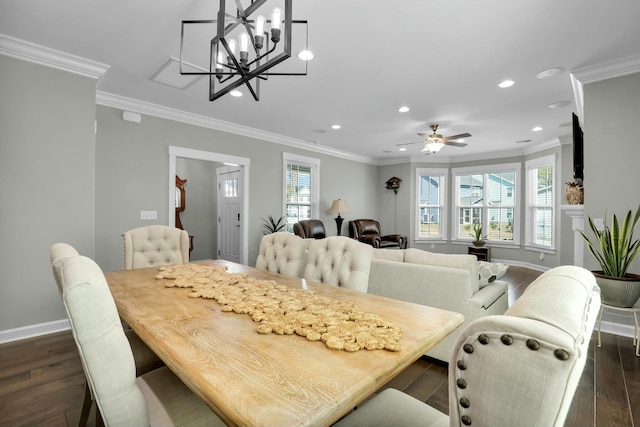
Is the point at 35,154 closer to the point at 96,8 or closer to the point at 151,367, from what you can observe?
the point at 96,8

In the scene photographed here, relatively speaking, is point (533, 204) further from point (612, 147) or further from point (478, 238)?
point (612, 147)

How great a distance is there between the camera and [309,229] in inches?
231

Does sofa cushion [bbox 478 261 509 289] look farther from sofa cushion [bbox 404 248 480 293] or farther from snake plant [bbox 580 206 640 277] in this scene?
snake plant [bbox 580 206 640 277]

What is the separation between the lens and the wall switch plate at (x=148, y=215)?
13.2 feet

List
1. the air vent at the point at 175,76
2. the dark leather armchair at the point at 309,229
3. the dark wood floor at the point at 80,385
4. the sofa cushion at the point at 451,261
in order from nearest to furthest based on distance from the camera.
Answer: the dark wood floor at the point at 80,385 → the sofa cushion at the point at 451,261 → the air vent at the point at 175,76 → the dark leather armchair at the point at 309,229

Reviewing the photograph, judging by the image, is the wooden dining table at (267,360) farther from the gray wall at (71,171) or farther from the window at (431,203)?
the window at (431,203)

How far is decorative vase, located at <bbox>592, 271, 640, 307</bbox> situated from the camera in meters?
2.48

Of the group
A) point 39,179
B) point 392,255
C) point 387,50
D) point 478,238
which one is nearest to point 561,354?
point 392,255

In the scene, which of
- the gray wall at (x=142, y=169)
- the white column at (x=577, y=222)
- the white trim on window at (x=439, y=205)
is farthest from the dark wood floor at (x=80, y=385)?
the white trim on window at (x=439, y=205)

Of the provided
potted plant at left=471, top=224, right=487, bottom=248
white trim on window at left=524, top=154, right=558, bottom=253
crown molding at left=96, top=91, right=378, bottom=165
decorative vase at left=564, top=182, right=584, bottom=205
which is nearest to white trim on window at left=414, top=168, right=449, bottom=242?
potted plant at left=471, top=224, right=487, bottom=248

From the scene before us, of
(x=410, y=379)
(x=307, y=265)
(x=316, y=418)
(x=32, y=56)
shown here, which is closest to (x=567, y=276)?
(x=316, y=418)

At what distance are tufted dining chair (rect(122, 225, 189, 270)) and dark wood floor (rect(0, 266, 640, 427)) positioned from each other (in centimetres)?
87

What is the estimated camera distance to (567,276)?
64 cm

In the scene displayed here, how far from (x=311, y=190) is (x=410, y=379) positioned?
186 inches
